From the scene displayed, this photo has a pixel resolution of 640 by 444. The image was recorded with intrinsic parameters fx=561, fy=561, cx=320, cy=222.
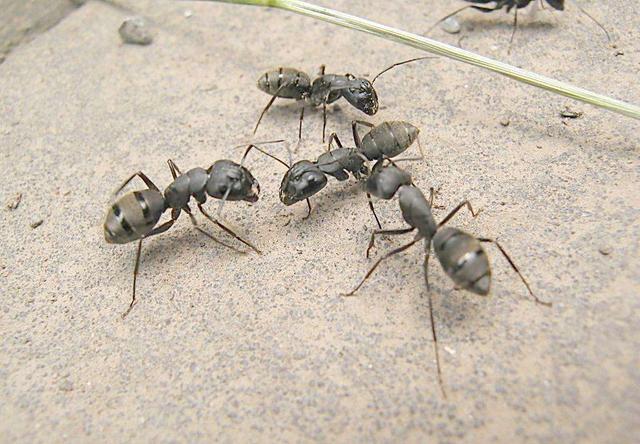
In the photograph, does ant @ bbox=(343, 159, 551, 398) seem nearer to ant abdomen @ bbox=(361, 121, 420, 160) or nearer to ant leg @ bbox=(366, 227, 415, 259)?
ant leg @ bbox=(366, 227, 415, 259)

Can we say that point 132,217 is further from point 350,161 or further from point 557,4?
point 557,4

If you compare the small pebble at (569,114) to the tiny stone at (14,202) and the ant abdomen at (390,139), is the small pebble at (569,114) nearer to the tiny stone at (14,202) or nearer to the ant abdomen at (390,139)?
the ant abdomen at (390,139)

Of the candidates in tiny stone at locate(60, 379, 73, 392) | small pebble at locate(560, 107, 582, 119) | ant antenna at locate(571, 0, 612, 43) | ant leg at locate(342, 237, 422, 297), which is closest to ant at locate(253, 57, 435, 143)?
small pebble at locate(560, 107, 582, 119)

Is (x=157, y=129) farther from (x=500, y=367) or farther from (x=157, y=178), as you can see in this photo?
(x=500, y=367)

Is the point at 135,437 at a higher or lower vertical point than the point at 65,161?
lower

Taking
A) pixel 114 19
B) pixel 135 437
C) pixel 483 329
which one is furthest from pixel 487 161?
pixel 114 19
